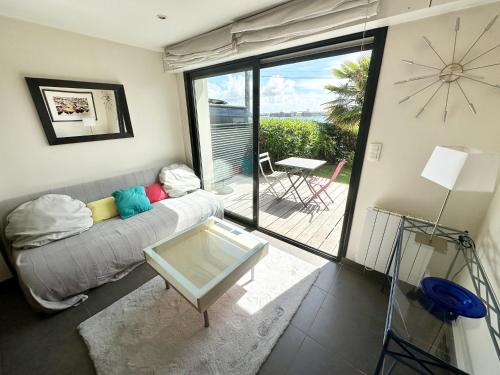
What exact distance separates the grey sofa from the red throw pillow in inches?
3.8

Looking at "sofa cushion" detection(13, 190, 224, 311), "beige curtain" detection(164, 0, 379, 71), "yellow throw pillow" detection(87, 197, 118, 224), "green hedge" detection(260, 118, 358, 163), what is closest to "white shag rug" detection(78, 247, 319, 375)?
"sofa cushion" detection(13, 190, 224, 311)

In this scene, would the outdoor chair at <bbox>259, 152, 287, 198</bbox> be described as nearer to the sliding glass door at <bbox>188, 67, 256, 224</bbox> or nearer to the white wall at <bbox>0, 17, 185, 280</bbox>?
the sliding glass door at <bbox>188, 67, 256, 224</bbox>

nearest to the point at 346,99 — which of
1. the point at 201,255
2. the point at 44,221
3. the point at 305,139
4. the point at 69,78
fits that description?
the point at 305,139

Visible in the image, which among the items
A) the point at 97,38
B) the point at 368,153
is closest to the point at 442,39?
the point at 368,153

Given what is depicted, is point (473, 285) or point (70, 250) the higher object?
point (473, 285)

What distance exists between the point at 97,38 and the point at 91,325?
2.66 meters

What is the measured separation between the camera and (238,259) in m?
1.57

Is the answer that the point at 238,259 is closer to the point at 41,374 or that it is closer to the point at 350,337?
the point at 350,337

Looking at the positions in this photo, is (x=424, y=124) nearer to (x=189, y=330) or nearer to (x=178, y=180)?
(x=189, y=330)

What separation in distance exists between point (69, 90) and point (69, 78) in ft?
0.38

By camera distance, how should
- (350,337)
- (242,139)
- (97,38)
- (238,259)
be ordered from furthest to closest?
1. (242,139)
2. (97,38)
3. (238,259)
4. (350,337)

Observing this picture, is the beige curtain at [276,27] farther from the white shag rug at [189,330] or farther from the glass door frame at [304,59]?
the white shag rug at [189,330]

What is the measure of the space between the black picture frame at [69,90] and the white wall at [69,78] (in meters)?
0.06

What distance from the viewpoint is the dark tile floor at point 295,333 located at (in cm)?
123
